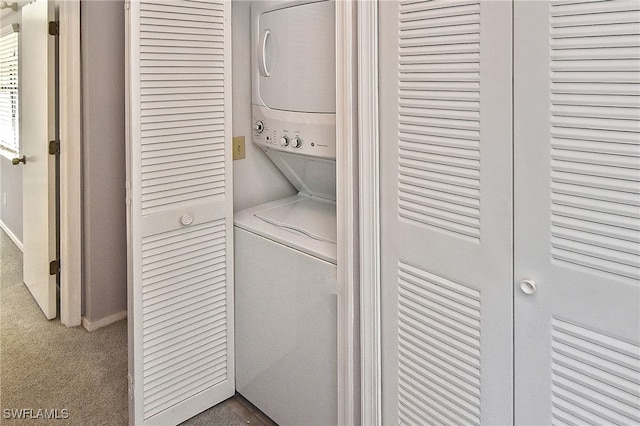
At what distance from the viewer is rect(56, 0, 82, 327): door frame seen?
2.52 meters

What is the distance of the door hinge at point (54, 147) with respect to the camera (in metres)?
2.66

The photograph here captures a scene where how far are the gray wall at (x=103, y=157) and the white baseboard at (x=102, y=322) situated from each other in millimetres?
21

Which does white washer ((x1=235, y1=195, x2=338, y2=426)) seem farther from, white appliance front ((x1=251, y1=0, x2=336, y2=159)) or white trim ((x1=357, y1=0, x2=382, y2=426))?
white appliance front ((x1=251, y1=0, x2=336, y2=159))

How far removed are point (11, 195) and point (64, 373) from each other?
161 centimetres

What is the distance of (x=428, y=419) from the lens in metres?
1.36

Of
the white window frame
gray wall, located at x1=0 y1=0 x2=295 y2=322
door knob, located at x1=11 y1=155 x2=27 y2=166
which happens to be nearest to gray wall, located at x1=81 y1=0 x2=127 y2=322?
gray wall, located at x1=0 y1=0 x2=295 y2=322

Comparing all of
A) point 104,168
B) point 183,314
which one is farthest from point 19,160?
point 183,314

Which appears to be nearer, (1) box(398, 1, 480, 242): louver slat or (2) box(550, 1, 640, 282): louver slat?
(2) box(550, 1, 640, 282): louver slat

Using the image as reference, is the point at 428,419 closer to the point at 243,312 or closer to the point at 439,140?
the point at 439,140

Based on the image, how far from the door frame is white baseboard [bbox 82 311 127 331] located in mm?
68

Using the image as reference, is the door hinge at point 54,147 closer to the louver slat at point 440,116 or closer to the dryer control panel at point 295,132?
the dryer control panel at point 295,132

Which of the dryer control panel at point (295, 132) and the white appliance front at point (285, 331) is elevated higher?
the dryer control panel at point (295, 132)

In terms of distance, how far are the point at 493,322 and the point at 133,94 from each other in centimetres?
140

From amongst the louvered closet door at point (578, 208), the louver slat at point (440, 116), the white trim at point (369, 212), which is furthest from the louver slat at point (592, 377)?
the white trim at point (369, 212)
